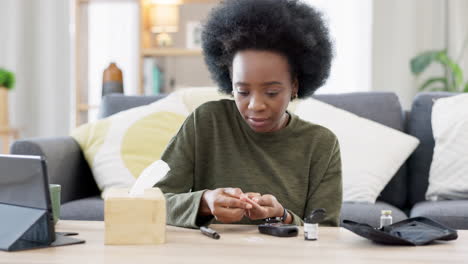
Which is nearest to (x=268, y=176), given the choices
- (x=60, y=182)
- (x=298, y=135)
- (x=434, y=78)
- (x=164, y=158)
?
(x=298, y=135)

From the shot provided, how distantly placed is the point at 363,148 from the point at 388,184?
0.18 meters

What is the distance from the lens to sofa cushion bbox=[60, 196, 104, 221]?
2221 mm

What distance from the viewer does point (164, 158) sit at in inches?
59.6

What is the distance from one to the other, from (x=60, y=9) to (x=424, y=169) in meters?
2.87

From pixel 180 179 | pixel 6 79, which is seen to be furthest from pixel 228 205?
pixel 6 79

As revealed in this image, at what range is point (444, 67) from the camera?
4.34 metres

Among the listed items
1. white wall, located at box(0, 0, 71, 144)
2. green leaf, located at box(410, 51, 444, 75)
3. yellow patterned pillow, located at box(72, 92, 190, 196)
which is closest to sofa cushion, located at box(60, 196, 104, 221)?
yellow patterned pillow, located at box(72, 92, 190, 196)

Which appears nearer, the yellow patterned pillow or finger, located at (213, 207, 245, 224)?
finger, located at (213, 207, 245, 224)

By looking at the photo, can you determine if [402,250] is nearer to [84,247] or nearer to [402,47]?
[84,247]

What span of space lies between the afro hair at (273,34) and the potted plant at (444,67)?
2.74 metres

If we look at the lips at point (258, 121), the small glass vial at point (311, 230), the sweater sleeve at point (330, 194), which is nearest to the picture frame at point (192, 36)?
the sweater sleeve at point (330, 194)

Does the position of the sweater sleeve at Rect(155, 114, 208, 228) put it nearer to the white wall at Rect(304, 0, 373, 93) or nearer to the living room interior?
the living room interior

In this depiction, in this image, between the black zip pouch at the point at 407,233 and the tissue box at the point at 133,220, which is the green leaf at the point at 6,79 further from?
the black zip pouch at the point at 407,233

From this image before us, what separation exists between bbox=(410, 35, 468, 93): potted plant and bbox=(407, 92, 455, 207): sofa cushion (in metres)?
1.50
